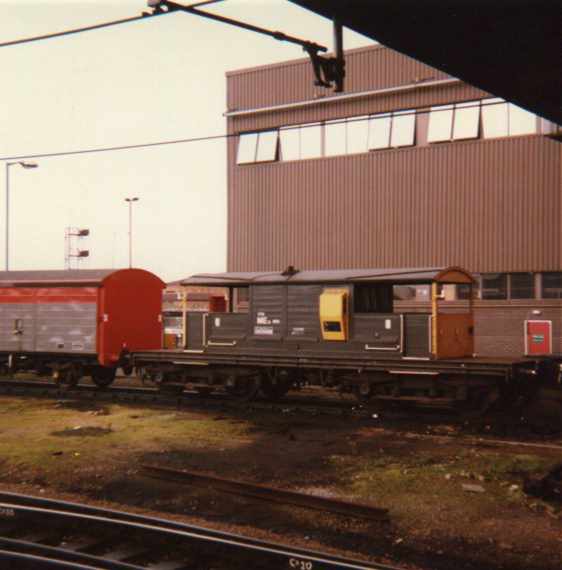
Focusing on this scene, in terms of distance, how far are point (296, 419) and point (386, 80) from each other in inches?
670

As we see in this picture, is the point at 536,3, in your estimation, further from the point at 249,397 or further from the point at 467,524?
the point at 249,397

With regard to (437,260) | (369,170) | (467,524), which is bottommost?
(467,524)

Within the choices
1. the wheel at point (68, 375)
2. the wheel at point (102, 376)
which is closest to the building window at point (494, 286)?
the wheel at point (102, 376)

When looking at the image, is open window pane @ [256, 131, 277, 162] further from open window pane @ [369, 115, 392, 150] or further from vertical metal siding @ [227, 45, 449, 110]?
open window pane @ [369, 115, 392, 150]

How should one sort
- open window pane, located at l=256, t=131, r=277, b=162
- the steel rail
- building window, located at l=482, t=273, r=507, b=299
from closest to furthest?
the steel rail, building window, located at l=482, t=273, r=507, b=299, open window pane, located at l=256, t=131, r=277, b=162

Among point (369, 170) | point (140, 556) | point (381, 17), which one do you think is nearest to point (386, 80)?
point (369, 170)

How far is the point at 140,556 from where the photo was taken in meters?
6.53

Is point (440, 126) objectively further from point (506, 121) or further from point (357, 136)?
point (357, 136)

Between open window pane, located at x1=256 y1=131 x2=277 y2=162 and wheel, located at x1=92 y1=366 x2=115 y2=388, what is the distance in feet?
44.2

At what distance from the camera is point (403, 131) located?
2716cm

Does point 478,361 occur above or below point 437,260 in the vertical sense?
below

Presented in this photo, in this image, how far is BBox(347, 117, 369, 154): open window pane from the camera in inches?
1100

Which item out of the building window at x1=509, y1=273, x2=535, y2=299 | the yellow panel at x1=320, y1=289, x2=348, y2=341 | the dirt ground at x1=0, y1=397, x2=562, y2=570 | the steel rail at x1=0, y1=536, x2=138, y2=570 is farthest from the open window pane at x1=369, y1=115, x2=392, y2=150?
the steel rail at x1=0, y1=536, x2=138, y2=570

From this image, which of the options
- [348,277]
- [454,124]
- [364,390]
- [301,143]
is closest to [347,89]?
[301,143]
